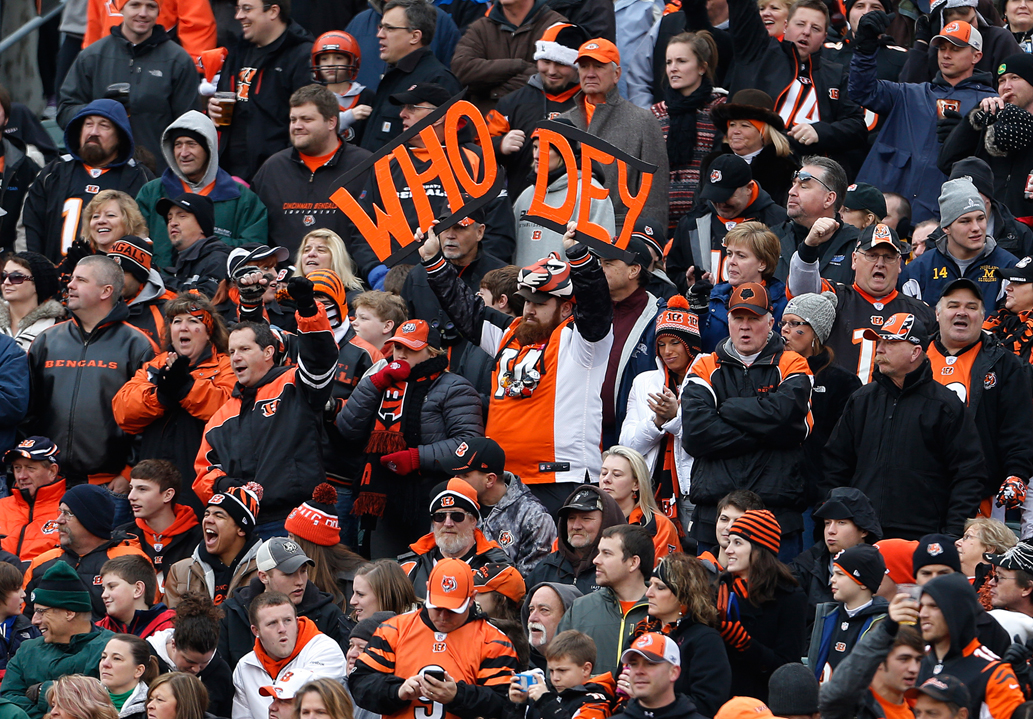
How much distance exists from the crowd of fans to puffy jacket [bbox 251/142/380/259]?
0.03 meters

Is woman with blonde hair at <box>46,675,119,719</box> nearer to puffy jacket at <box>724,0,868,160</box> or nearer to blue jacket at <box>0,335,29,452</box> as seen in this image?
blue jacket at <box>0,335,29,452</box>

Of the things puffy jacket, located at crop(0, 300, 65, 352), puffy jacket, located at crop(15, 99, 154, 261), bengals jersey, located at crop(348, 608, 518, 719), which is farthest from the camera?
puffy jacket, located at crop(15, 99, 154, 261)

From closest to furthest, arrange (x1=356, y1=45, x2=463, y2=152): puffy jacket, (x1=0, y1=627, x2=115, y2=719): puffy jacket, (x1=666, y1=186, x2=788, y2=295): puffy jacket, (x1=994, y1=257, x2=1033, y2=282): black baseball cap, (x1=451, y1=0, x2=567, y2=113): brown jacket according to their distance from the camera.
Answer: (x1=0, y1=627, x2=115, y2=719): puffy jacket → (x1=994, y1=257, x2=1033, y2=282): black baseball cap → (x1=666, y1=186, x2=788, y2=295): puffy jacket → (x1=356, y1=45, x2=463, y2=152): puffy jacket → (x1=451, y1=0, x2=567, y2=113): brown jacket

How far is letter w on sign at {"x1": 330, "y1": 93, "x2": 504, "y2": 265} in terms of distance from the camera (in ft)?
32.7

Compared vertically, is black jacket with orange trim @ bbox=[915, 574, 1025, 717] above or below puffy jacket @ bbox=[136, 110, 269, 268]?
above

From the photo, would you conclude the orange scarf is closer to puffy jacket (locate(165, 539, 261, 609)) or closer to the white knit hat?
puffy jacket (locate(165, 539, 261, 609))

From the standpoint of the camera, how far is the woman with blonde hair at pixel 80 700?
7.11 m

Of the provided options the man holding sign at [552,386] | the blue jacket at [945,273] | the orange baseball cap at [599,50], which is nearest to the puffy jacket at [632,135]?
the orange baseball cap at [599,50]

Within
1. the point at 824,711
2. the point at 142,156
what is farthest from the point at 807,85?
the point at 824,711

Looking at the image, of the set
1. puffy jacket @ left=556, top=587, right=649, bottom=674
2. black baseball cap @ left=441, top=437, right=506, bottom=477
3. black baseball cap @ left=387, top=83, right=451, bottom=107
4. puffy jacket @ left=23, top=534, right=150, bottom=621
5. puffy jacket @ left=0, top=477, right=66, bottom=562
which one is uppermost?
black baseball cap @ left=387, top=83, right=451, bottom=107

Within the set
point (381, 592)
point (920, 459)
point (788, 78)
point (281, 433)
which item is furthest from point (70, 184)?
point (920, 459)

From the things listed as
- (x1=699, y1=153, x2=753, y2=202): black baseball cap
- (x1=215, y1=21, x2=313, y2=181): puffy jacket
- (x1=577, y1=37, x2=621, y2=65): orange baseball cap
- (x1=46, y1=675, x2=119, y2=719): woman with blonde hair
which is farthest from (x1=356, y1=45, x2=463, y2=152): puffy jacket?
(x1=46, y1=675, x2=119, y2=719): woman with blonde hair

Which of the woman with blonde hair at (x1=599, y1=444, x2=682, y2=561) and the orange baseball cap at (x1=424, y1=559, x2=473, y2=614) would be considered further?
the woman with blonde hair at (x1=599, y1=444, x2=682, y2=561)

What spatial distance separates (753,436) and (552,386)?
144 cm
